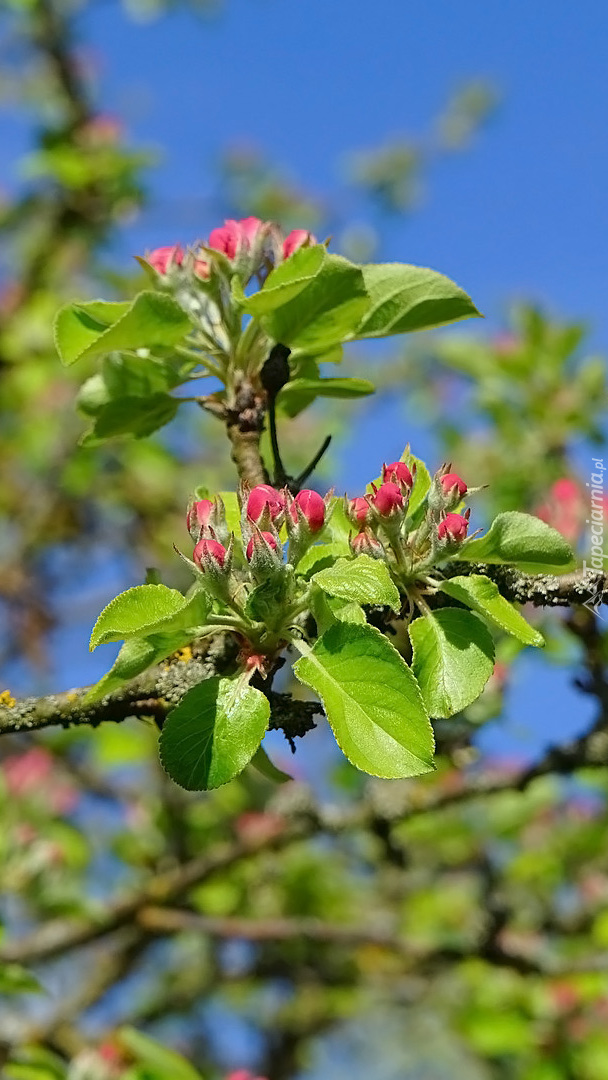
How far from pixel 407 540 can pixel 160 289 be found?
521 mm

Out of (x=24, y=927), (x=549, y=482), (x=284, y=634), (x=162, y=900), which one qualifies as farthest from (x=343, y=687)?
(x=24, y=927)

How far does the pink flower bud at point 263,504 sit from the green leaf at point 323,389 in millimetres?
399

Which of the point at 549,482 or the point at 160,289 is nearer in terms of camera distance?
the point at 160,289

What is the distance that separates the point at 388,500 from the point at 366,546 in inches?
2.4

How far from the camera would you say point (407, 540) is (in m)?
1.14

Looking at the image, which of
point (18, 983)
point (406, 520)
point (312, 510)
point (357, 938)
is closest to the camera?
point (312, 510)

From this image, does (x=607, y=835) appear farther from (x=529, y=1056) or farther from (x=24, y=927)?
(x=24, y=927)

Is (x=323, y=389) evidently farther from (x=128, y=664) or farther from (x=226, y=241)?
(x=128, y=664)

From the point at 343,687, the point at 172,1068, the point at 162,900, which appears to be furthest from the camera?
the point at 162,900

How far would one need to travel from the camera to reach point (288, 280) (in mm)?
1187

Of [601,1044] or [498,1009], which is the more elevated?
[498,1009]

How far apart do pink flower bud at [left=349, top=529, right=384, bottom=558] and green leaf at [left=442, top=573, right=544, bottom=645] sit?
3.4 inches

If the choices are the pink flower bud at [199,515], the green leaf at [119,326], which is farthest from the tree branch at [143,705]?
the green leaf at [119,326]

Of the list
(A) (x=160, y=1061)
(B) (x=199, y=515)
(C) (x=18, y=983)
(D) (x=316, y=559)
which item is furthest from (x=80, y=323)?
(A) (x=160, y=1061)
